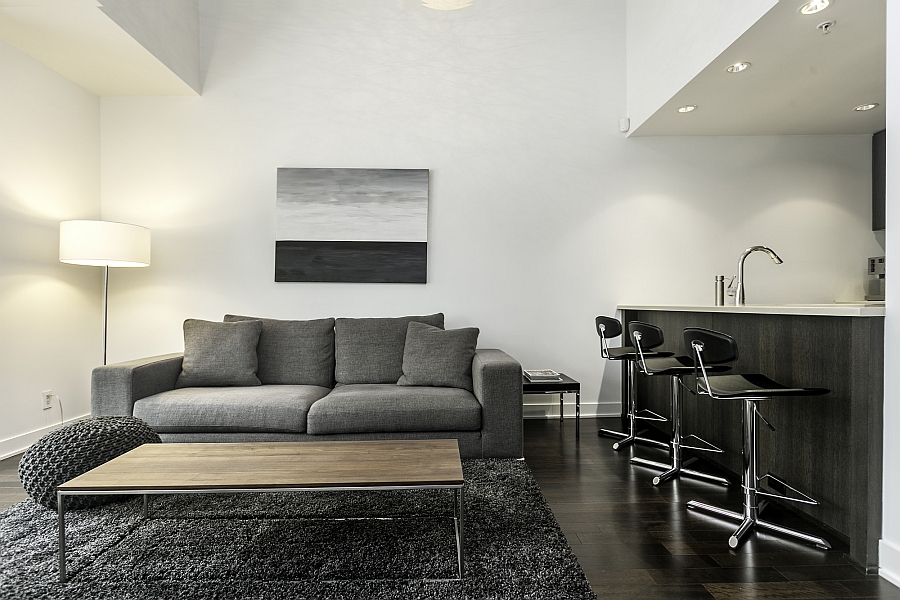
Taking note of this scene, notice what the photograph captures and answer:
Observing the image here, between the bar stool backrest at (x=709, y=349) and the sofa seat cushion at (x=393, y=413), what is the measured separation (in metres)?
1.30

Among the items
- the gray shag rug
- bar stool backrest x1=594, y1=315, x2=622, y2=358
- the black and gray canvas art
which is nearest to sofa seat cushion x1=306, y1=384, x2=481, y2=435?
the gray shag rug

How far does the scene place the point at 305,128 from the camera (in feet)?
14.5

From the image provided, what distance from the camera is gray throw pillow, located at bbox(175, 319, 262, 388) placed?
11.7 ft

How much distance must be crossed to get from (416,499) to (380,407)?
685 millimetres

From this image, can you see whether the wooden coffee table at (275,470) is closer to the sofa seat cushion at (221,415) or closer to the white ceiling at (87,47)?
the sofa seat cushion at (221,415)

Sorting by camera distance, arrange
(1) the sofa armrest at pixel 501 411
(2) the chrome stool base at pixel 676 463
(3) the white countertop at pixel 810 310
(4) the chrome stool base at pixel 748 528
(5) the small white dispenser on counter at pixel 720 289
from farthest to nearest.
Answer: (5) the small white dispenser on counter at pixel 720 289, (1) the sofa armrest at pixel 501 411, (2) the chrome stool base at pixel 676 463, (4) the chrome stool base at pixel 748 528, (3) the white countertop at pixel 810 310

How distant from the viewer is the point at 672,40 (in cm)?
366

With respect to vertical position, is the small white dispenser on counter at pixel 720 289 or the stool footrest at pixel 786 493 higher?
the small white dispenser on counter at pixel 720 289

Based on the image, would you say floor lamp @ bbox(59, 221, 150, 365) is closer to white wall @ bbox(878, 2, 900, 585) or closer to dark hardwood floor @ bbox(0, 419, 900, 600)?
dark hardwood floor @ bbox(0, 419, 900, 600)

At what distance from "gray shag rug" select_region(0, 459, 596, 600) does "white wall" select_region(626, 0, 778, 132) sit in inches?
107

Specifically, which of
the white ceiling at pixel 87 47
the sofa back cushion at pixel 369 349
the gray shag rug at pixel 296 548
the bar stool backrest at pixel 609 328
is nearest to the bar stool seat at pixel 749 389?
the gray shag rug at pixel 296 548

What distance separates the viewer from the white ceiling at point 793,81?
8.91ft

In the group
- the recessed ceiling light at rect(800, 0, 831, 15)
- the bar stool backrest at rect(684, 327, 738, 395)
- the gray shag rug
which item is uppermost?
the recessed ceiling light at rect(800, 0, 831, 15)

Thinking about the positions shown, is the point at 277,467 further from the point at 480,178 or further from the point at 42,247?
the point at 480,178
